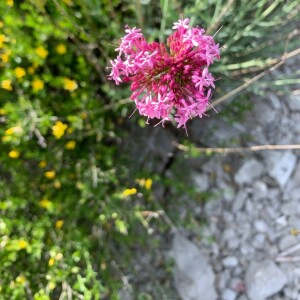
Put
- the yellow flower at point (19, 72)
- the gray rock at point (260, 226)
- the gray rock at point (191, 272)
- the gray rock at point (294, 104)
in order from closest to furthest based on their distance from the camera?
the yellow flower at point (19, 72), the gray rock at point (191, 272), the gray rock at point (260, 226), the gray rock at point (294, 104)

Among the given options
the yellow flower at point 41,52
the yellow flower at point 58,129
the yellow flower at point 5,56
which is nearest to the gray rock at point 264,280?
the yellow flower at point 58,129

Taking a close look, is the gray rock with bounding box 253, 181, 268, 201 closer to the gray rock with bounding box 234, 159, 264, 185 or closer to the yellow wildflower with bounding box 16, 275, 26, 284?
the gray rock with bounding box 234, 159, 264, 185

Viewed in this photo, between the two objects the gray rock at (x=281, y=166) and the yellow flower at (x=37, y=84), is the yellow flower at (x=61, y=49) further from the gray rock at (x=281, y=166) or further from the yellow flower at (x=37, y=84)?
the gray rock at (x=281, y=166)

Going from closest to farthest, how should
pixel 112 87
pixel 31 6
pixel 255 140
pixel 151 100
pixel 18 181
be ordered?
1. pixel 151 100
2. pixel 31 6
3. pixel 18 181
4. pixel 112 87
5. pixel 255 140

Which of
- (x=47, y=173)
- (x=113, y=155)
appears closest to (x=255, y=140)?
(x=113, y=155)

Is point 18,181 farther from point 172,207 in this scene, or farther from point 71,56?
point 172,207

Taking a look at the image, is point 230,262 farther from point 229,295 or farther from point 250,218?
point 250,218
